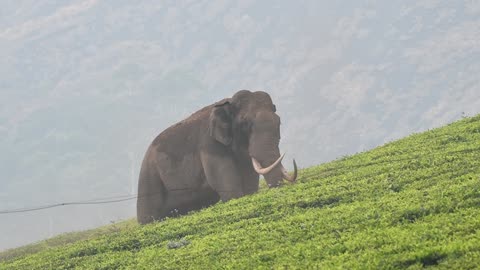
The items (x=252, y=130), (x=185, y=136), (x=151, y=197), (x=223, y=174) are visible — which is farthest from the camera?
(x=151, y=197)

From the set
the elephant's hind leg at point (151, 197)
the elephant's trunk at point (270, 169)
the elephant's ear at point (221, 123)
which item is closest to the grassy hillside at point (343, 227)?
the elephant's trunk at point (270, 169)

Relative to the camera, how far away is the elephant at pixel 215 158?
2256cm

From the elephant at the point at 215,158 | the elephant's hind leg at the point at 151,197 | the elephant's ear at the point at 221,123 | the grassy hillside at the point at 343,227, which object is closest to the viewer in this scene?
the grassy hillside at the point at 343,227

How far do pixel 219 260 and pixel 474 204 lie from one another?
4834 mm

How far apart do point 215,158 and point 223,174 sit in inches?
26.6

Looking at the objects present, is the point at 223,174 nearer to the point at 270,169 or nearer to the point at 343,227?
the point at 270,169

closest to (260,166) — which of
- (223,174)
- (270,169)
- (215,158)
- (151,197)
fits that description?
(270,169)

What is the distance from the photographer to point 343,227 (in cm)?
1360

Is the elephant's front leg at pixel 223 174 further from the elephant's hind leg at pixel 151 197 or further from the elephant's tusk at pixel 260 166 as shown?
the elephant's hind leg at pixel 151 197

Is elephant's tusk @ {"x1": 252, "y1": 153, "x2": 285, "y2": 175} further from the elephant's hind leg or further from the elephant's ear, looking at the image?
the elephant's hind leg

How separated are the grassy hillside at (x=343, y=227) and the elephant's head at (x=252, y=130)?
5.13 feet

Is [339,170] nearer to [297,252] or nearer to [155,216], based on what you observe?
[155,216]

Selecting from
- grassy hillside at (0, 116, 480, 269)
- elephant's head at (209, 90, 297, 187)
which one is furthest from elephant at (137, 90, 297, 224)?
grassy hillside at (0, 116, 480, 269)

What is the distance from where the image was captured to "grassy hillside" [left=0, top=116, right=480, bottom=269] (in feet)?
37.1
